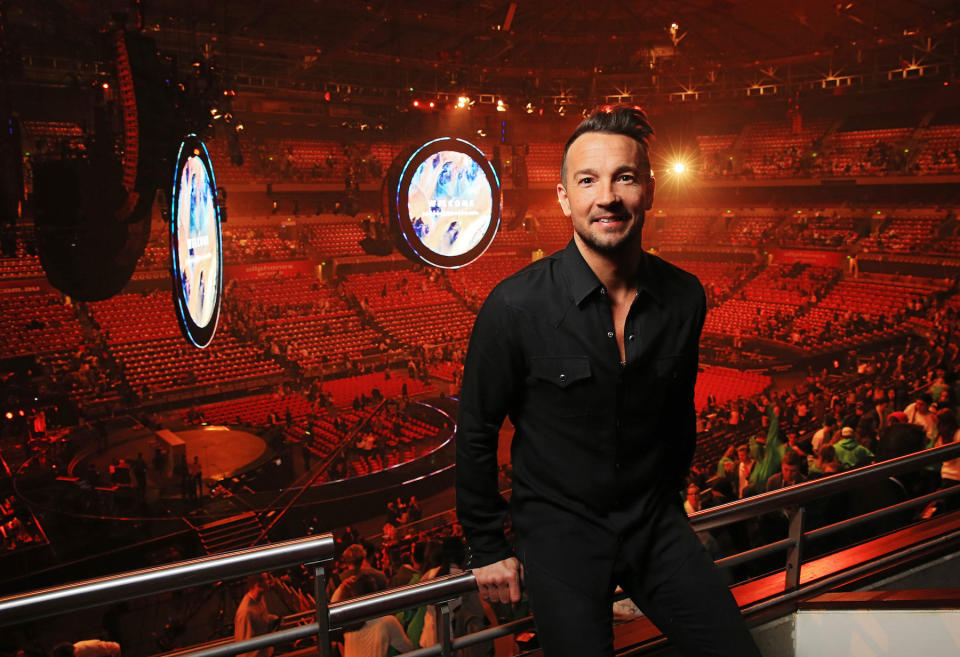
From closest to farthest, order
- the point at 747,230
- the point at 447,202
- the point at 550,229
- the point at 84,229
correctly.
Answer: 1. the point at 84,229
2. the point at 447,202
3. the point at 747,230
4. the point at 550,229

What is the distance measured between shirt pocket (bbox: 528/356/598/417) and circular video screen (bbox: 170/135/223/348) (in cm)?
587

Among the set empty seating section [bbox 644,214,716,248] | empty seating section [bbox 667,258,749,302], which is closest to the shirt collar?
empty seating section [bbox 667,258,749,302]

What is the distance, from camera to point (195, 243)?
720 cm

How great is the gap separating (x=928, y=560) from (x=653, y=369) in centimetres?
159

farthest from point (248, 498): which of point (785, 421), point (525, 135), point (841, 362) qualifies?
point (525, 135)

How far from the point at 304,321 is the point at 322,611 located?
1587 cm

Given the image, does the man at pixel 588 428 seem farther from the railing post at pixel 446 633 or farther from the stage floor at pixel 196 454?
the stage floor at pixel 196 454

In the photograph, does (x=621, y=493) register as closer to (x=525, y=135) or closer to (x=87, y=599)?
(x=87, y=599)

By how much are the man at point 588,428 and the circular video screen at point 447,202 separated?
8.45 metres

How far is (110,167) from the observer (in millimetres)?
8430

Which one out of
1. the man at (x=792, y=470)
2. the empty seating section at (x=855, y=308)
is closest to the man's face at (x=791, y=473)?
the man at (x=792, y=470)

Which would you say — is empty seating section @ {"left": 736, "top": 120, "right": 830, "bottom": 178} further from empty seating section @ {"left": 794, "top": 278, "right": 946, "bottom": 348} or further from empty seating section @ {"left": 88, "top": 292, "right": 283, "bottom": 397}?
empty seating section @ {"left": 88, "top": 292, "right": 283, "bottom": 397}

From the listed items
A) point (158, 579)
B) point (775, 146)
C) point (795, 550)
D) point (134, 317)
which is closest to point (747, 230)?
point (775, 146)

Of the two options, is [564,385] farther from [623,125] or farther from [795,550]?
[795,550]
